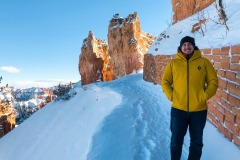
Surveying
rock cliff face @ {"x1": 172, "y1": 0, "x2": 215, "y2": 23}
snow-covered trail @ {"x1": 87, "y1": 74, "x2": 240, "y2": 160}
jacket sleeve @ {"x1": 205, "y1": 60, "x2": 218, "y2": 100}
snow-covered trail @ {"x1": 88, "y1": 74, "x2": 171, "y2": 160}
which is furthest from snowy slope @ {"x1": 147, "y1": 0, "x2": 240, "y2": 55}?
rock cliff face @ {"x1": 172, "y1": 0, "x2": 215, "y2": 23}

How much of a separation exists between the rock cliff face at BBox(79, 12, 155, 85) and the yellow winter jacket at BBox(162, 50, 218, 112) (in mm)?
31782

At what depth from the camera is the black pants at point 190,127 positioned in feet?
10.3

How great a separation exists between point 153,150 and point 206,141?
98cm

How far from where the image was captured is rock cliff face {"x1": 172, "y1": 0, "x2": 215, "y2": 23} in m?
11.5

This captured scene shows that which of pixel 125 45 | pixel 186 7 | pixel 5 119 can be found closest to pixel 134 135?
pixel 186 7

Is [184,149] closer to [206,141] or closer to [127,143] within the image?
[206,141]

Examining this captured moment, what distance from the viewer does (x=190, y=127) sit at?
326cm

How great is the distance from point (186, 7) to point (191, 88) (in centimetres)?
1135

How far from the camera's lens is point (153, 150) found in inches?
171

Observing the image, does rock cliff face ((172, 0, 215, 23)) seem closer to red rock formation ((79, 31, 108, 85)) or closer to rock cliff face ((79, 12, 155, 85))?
rock cliff face ((79, 12, 155, 85))

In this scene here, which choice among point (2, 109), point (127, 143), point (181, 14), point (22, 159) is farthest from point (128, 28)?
point (127, 143)

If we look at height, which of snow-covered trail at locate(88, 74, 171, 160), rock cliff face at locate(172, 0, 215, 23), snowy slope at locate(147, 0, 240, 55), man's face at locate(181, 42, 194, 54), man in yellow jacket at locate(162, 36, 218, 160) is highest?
rock cliff face at locate(172, 0, 215, 23)

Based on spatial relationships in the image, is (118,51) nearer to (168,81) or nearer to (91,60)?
(91,60)

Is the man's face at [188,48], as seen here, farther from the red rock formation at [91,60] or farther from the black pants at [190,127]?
the red rock formation at [91,60]
